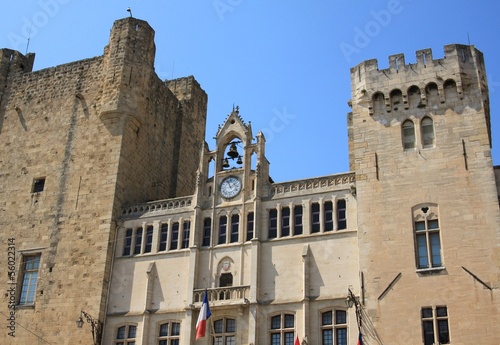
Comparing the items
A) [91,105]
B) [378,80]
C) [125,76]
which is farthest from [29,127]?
[378,80]

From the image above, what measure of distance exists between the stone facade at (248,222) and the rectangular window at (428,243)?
0.18ft

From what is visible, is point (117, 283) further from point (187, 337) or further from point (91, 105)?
point (91, 105)

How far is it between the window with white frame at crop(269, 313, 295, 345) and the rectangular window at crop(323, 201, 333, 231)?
13.4ft

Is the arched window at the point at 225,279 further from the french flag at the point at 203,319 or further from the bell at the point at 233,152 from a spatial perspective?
the bell at the point at 233,152

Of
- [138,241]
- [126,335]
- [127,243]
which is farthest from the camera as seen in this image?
[127,243]

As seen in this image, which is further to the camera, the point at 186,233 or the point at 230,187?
the point at 186,233

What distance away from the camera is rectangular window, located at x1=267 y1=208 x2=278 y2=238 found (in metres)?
30.8

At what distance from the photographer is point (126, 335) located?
103 ft

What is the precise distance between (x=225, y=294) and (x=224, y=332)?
160 cm

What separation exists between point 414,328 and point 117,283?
14.2m

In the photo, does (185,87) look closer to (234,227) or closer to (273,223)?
(234,227)

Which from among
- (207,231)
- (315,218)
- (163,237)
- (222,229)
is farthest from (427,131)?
(163,237)

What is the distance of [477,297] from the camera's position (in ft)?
83.7

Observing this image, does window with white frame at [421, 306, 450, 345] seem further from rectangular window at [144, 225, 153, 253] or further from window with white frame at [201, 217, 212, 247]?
rectangular window at [144, 225, 153, 253]
